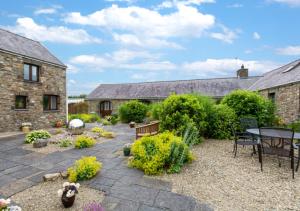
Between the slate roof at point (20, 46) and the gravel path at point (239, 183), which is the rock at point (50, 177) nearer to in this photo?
the gravel path at point (239, 183)

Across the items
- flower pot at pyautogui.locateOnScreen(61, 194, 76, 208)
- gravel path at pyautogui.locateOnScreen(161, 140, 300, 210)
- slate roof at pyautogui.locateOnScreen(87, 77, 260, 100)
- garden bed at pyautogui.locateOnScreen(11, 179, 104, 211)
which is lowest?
garden bed at pyautogui.locateOnScreen(11, 179, 104, 211)

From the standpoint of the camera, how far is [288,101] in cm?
1025

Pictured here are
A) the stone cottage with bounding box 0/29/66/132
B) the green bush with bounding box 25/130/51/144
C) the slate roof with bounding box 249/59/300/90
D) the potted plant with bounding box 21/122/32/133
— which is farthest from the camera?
the potted plant with bounding box 21/122/32/133

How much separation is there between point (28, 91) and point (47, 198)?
9961 millimetres

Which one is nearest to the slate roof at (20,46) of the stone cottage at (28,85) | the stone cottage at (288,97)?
the stone cottage at (28,85)

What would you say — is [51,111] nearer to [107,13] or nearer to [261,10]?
[107,13]

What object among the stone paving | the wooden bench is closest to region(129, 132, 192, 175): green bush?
the stone paving

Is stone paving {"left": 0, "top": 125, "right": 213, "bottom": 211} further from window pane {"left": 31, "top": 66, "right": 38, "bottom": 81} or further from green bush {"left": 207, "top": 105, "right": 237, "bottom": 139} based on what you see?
window pane {"left": 31, "top": 66, "right": 38, "bottom": 81}

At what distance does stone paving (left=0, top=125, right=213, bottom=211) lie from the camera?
10.00ft

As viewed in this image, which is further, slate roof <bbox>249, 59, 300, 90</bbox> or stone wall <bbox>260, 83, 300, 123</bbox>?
slate roof <bbox>249, 59, 300, 90</bbox>

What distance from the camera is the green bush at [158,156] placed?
4.34 m

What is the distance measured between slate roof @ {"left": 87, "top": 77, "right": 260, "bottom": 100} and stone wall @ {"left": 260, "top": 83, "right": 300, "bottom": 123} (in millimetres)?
7533

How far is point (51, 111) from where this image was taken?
12844 mm

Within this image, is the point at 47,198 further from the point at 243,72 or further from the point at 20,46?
the point at 243,72
